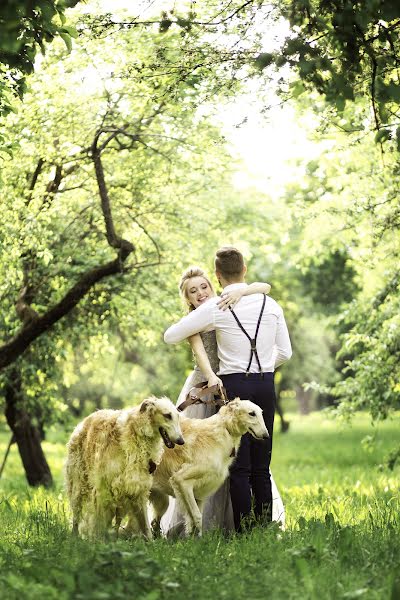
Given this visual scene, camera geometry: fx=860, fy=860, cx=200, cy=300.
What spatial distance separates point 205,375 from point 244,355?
1.18 feet

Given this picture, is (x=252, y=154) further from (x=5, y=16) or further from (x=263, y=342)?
(x=5, y=16)

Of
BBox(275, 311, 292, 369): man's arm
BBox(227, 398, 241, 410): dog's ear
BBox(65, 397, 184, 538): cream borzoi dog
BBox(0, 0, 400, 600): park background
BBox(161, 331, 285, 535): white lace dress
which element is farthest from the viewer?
BBox(161, 331, 285, 535): white lace dress

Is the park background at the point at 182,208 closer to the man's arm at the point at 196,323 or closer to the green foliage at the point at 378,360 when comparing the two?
the green foliage at the point at 378,360

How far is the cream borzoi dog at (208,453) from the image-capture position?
6801 mm

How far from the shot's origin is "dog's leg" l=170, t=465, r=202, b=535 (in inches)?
270

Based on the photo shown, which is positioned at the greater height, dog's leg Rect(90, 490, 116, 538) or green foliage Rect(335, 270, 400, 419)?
green foliage Rect(335, 270, 400, 419)

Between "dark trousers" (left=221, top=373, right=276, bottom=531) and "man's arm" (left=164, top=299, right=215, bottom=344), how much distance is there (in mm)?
457

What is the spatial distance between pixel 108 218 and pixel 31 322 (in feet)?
5.70

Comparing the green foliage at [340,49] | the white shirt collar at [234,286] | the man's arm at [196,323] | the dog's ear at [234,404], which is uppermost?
the green foliage at [340,49]

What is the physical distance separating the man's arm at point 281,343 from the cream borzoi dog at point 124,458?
1.09m

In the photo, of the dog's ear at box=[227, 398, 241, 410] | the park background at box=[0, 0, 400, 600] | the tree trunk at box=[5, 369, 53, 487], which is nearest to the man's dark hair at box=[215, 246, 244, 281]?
the dog's ear at box=[227, 398, 241, 410]

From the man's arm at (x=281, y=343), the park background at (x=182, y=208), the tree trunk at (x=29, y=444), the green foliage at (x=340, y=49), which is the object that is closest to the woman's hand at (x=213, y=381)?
→ the man's arm at (x=281, y=343)

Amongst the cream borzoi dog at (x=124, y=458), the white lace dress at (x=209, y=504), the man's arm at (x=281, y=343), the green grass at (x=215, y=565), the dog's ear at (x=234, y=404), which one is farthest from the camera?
the white lace dress at (x=209, y=504)

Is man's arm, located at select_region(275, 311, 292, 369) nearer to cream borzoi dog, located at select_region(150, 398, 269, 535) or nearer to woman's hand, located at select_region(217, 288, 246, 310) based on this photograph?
woman's hand, located at select_region(217, 288, 246, 310)
